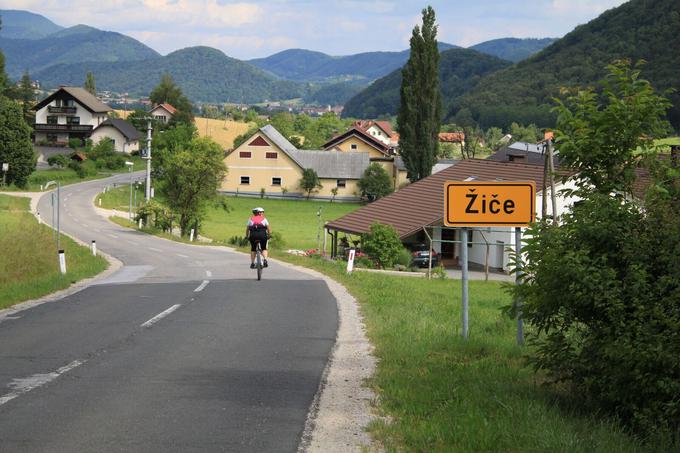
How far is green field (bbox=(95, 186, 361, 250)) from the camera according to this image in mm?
63625

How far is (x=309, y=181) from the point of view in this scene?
98.6 m

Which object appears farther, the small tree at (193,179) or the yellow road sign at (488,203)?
the small tree at (193,179)

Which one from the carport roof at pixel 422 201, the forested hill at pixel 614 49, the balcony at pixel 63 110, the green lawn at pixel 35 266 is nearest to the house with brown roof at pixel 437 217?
the carport roof at pixel 422 201

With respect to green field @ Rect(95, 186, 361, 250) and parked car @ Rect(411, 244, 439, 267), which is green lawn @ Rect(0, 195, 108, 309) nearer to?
parked car @ Rect(411, 244, 439, 267)

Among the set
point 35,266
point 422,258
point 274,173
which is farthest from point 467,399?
point 274,173

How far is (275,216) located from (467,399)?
7171 cm

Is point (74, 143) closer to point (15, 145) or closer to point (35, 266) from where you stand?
point (15, 145)

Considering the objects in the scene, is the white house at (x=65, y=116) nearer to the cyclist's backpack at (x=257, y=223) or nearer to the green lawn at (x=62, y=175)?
the green lawn at (x=62, y=175)

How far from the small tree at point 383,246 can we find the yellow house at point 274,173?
56.8m

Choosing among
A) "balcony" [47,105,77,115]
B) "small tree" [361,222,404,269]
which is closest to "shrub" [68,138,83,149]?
"balcony" [47,105,77,115]

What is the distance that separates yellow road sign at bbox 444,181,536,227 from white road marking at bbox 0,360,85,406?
16.4ft

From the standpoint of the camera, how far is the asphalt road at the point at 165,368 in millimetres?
7176

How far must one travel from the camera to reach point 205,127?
558ft

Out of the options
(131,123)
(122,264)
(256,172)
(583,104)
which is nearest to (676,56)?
(256,172)
